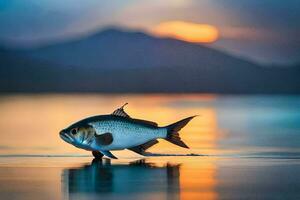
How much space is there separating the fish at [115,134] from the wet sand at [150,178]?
102 mm

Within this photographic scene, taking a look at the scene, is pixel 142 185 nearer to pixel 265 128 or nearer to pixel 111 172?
pixel 111 172

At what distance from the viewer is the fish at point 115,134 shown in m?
6.34

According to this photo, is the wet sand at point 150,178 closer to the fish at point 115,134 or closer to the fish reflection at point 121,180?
the fish reflection at point 121,180

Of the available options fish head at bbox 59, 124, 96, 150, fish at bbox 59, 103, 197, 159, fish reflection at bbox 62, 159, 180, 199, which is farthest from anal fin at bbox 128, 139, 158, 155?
fish head at bbox 59, 124, 96, 150

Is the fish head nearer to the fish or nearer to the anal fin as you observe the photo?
the fish

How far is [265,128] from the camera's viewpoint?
11211 millimetres

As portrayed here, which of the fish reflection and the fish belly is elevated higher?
the fish belly

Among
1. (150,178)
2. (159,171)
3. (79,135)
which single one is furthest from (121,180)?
(79,135)

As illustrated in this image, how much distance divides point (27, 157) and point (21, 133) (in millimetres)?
2872

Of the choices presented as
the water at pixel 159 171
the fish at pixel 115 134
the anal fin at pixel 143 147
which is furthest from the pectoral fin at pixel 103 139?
the anal fin at pixel 143 147

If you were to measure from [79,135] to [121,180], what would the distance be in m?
0.92

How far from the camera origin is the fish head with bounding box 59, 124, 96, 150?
6.31 meters

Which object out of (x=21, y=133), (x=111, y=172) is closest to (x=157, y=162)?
(x=111, y=172)

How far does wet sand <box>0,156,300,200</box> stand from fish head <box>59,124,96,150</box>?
137mm
